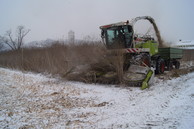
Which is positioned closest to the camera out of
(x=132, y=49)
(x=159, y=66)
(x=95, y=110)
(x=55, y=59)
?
(x=95, y=110)

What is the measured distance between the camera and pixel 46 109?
3883mm

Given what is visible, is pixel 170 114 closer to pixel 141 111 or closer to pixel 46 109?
pixel 141 111

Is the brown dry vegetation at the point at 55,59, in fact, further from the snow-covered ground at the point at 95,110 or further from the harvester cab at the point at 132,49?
the snow-covered ground at the point at 95,110

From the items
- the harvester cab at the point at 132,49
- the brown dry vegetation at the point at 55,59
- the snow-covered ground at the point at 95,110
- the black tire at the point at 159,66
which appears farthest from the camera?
the black tire at the point at 159,66

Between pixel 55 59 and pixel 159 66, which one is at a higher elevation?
pixel 55 59

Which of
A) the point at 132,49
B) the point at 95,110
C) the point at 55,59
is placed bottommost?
the point at 95,110

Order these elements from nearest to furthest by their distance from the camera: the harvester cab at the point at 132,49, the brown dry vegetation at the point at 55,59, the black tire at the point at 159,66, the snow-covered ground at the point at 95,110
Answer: the snow-covered ground at the point at 95,110 < the harvester cab at the point at 132,49 < the brown dry vegetation at the point at 55,59 < the black tire at the point at 159,66

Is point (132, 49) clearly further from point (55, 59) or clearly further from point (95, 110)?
point (55, 59)

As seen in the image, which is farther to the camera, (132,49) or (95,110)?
(132,49)

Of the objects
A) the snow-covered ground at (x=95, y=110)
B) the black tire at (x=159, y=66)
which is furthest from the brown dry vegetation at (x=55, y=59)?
the black tire at (x=159, y=66)

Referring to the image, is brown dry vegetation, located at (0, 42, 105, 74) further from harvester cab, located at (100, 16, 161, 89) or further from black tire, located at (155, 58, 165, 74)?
black tire, located at (155, 58, 165, 74)

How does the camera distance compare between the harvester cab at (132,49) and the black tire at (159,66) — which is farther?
the black tire at (159,66)

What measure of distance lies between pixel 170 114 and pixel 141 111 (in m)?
0.62

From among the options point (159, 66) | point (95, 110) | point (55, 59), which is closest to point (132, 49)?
point (159, 66)
